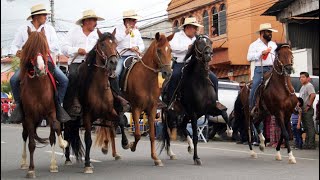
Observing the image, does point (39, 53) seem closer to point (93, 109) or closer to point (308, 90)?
point (93, 109)

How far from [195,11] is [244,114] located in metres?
24.4

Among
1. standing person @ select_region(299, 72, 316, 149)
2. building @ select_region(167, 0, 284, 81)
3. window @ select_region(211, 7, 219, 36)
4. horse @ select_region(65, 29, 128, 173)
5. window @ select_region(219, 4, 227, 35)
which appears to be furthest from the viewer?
window @ select_region(211, 7, 219, 36)

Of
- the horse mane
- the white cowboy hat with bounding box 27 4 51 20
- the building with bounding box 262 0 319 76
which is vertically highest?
the building with bounding box 262 0 319 76

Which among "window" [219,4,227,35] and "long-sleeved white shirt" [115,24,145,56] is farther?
"window" [219,4,227,35]

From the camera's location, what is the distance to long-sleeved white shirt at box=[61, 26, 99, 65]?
38.2 ft

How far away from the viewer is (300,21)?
26359 mm

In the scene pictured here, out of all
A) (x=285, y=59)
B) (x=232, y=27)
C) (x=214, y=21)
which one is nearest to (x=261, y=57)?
(x=285, y=59)

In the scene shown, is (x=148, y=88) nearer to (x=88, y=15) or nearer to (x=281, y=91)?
(x=88, y=15)

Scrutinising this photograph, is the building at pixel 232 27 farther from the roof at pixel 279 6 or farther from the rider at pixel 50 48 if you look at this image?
the rider at pixel 50 48

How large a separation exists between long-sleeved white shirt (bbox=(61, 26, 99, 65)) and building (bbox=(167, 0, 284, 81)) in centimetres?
2206

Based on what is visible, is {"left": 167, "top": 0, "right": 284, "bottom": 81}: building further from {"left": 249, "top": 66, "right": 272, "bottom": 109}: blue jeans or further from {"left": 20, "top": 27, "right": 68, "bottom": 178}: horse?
{"left": 20, "top": 27, "right": 68, "bottom": 178}: horse

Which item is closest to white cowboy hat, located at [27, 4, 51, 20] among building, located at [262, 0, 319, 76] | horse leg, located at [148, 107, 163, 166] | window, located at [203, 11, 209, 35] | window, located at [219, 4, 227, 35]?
horse leg, located at [148, 107, 163, 166]

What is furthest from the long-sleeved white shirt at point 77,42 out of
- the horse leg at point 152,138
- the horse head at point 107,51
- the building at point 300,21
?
the building at point 300,21

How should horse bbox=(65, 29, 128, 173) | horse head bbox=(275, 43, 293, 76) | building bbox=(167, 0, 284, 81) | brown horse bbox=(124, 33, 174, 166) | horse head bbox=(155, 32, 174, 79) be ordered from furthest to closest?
1. building bbox=(167, 0, 284, 81)
2. horse head bbox=(275, 43, 293, 76)
3. brown horse bbox=(124, 33, 174, 166)
4. horse head bbox=(155, 32, 174, 79)
5. horse bbox=(65, 29, 128, 173)
